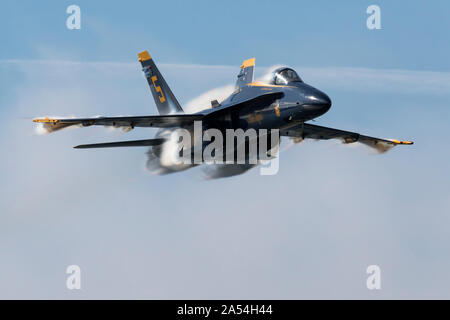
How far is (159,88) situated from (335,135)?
1147cm

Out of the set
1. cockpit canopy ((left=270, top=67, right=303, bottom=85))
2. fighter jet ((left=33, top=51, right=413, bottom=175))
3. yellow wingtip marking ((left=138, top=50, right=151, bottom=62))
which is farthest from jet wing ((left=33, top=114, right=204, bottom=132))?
yellow wingtip marking ((left=138, top=50, right=151, bottom=62))

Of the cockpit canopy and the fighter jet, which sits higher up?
the cockpit canopy

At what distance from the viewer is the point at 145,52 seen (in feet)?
150

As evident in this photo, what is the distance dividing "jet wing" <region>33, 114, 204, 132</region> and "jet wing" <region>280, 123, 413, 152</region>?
22.1 feet

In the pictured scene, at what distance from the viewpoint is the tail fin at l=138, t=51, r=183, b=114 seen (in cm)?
4288

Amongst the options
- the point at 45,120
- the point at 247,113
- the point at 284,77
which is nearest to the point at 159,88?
the point at 247,113

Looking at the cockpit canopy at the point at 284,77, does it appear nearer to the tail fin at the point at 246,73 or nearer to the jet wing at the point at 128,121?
the tail fin at the point at 246,73

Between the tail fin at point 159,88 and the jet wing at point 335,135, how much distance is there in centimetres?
719

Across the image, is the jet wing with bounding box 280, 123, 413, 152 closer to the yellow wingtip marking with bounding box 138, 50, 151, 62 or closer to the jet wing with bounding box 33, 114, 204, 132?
the jet wing with bounding box 33, 114, 204, 132

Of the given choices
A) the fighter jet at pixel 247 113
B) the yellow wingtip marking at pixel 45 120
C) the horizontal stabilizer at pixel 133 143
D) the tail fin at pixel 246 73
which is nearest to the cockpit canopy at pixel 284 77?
the fighter jet at pixel 247 113
